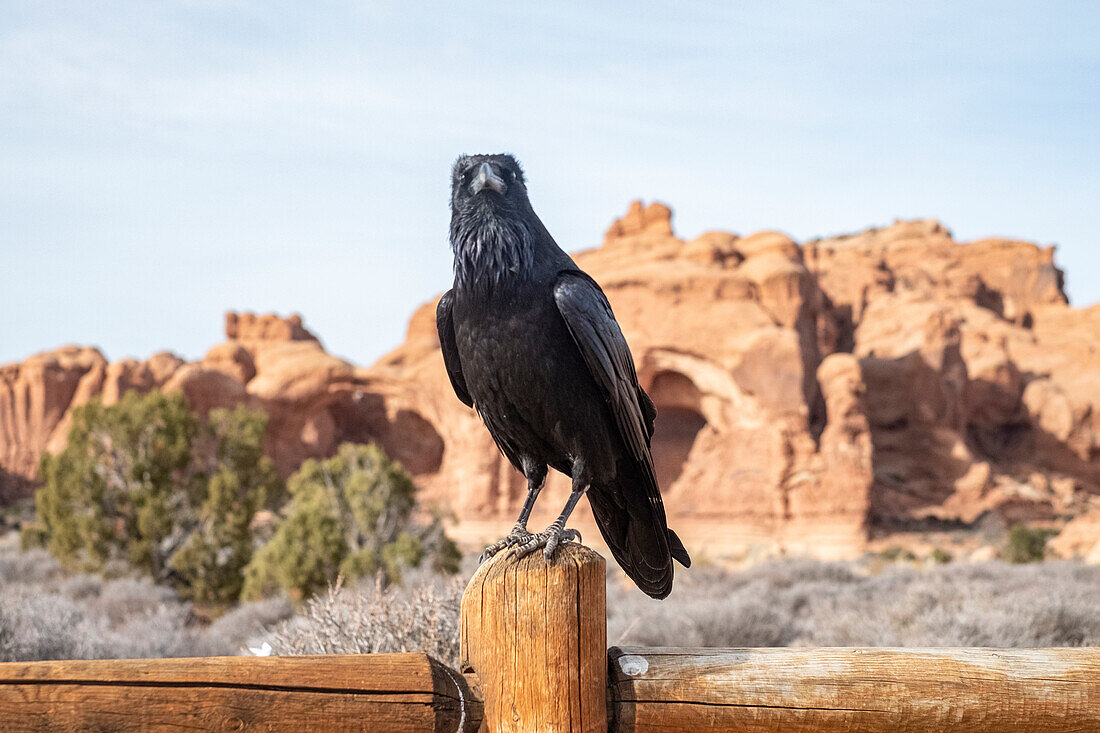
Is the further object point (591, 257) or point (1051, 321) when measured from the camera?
point (1051, 321)

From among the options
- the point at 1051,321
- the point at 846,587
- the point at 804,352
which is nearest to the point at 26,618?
the point at 846,587

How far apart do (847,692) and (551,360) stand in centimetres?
117

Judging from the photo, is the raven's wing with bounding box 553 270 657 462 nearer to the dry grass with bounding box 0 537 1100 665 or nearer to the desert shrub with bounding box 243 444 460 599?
the dry grass with bounding box 0 537 1100 665

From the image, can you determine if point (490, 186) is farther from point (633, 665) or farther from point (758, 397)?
point (758, 397)

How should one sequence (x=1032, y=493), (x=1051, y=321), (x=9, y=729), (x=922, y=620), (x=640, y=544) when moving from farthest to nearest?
(x=1051, y=321), (x=1032, y=493), (x=922, y=620), (x=640, y=544), (x=9, y=729)

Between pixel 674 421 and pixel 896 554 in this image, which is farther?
pixel 674 421

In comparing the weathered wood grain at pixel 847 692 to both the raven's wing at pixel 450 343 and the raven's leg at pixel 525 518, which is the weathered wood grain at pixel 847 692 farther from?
the raven's wing at pixel 450 343

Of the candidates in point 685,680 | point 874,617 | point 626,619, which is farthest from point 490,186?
point 874,617

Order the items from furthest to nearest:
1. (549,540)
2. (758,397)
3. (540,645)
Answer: (758,397), (549,540), (540,645)

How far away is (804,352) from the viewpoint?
2616 cm

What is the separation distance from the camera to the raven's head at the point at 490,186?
8.87 feet

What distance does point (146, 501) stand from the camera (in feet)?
44.9

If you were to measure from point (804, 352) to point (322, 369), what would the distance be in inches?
591

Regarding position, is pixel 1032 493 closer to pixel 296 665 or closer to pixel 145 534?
pixel 145 534
